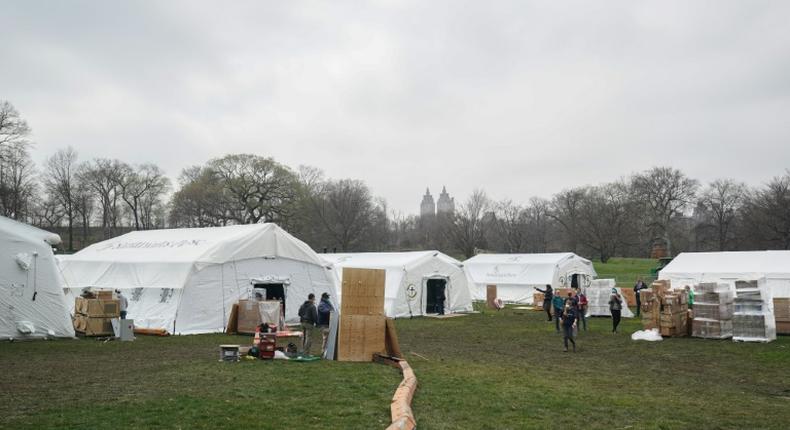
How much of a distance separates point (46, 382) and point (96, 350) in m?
5.23

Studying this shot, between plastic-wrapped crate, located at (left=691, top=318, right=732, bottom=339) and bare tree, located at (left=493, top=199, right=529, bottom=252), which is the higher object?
bare tree, located at (left=493, top=199, right=529, bottom=252)

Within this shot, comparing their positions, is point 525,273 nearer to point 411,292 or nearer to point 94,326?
point 411,292

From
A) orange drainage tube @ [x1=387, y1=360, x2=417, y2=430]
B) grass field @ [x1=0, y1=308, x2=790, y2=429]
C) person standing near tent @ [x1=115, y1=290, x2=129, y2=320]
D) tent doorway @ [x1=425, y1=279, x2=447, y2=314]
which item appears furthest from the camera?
tent doorway @ [x1=425, y1=279, x2=447, y2=314]

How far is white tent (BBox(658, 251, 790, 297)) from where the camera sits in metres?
27.0

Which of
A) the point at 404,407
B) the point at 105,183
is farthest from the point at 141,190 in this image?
the point at 404,407

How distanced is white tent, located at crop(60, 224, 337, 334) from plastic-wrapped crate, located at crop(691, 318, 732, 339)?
13.1 meters

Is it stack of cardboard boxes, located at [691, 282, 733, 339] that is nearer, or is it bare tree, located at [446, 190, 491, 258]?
stack of cardboard boxes, located at [691, 282, 733, 339]

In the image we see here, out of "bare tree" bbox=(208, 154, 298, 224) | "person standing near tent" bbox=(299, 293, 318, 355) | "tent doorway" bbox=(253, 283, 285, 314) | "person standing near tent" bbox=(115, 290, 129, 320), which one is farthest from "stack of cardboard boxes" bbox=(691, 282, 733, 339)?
"bare tree" bbox=(208, 154, 298, 224)

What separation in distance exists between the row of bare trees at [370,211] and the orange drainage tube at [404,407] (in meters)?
37.4

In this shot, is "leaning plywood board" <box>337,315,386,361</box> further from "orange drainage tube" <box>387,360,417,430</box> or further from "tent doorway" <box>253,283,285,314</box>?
"tent doorway" <box>253,283,285,314</box>

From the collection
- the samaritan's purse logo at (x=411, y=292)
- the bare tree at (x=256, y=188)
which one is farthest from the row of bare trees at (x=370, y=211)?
the samaritan's purse logo at (x=411, y=292)

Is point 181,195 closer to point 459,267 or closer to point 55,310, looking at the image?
point 459,267

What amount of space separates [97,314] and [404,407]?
46.7 ft

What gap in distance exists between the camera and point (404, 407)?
7.37 metres
